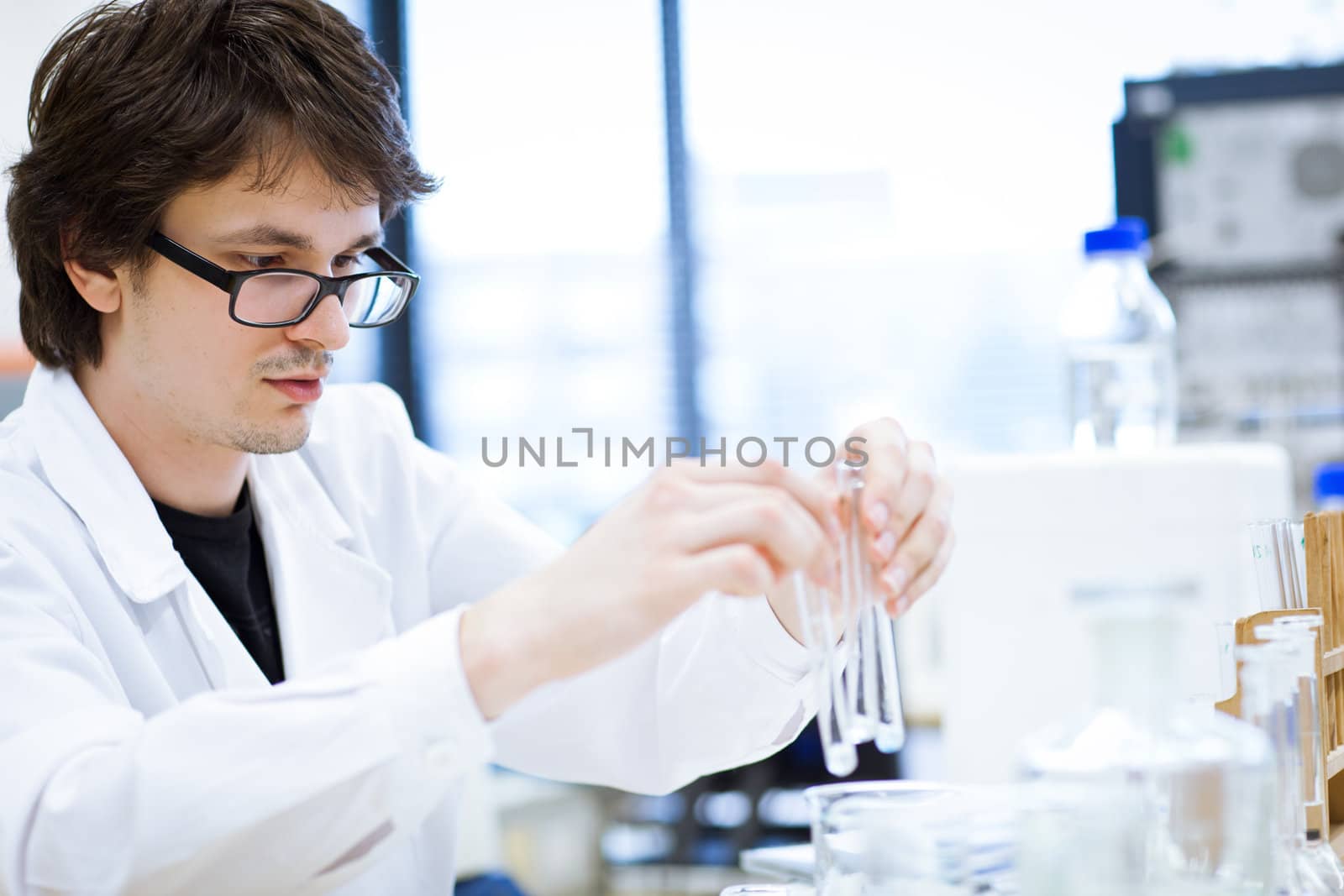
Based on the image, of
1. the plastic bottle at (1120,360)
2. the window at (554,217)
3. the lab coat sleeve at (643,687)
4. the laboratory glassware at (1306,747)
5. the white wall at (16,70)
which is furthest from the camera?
the window at (554,217)

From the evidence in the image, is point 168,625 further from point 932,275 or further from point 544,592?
point 932,275

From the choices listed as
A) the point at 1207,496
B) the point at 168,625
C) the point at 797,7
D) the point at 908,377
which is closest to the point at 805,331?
the point at 908,377

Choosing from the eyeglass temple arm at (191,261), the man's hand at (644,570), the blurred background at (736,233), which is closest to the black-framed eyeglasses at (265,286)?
the eyeglass temple arm at (191,261)

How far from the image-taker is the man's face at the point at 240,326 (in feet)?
3.64

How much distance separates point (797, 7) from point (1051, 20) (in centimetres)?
61

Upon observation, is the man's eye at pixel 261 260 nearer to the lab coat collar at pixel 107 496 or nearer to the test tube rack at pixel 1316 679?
the lab coat collar at pixel 107 496

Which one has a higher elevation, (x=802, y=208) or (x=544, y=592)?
(x=802, y=208)

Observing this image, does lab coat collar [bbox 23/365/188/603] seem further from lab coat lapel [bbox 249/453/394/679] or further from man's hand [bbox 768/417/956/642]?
man's hand [bbox 768/417/956/642]

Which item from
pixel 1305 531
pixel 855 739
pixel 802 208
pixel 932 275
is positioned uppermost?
pixel 802 208

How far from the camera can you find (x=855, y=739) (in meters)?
0.71

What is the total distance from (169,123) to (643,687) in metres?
0.70

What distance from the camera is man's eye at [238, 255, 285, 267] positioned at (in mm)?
1111

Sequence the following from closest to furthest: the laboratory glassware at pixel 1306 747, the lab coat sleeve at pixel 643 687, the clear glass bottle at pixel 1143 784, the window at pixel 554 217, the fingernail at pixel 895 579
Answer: the clear glass bottle at pixel 1143 784, the laboratory glassware at pixel 1306 747, the fingernail at pixel 895 579, the lab coat sleeve at pixel 643 687, the window at pixel 554 217

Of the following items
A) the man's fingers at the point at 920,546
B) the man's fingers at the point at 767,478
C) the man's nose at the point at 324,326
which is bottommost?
the man's fingers at the point at 920,546
